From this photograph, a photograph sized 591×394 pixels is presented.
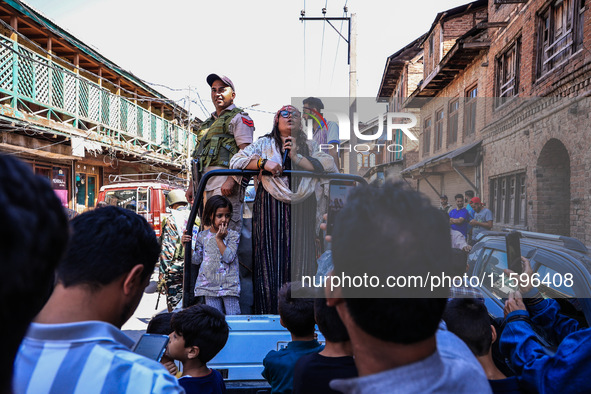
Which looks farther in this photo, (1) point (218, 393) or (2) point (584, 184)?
(2) point (584, 184)

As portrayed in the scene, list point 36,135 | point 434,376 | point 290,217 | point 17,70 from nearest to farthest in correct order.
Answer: point 434,376 → point 290,217 → point 17,70 → point 36,135

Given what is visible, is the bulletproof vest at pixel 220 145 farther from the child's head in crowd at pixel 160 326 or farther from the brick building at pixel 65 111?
the brick building at pixel 65 111

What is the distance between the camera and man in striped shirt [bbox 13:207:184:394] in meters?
1.04

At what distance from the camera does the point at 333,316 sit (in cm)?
170

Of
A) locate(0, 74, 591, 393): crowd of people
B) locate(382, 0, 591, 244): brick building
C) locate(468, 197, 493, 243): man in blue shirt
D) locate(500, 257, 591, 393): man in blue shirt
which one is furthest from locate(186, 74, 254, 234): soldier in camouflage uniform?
locate(382, 0, 591, 244): brick building

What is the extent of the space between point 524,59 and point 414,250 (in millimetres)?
12052

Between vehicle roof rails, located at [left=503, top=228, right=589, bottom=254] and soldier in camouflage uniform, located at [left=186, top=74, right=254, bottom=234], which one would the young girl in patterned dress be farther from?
vehicle roof rails, located at [left=503, top=228, right=589, bottom=254]

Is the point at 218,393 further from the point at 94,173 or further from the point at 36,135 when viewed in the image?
the point at 94,173

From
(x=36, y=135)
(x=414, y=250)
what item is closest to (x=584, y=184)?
(x=414, y=250)

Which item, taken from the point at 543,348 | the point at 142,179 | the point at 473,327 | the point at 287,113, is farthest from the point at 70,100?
the point at 543,348

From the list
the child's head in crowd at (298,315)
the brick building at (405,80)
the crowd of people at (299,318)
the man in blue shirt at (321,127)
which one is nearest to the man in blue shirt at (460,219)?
the man in blue shirt at (321,127)

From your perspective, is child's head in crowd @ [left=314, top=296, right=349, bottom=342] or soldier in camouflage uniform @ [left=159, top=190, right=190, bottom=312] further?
soldier in camouflage uniform @ [left=159, top=190, right=190, bottom=312]

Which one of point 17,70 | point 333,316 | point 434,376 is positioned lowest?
point 333,316

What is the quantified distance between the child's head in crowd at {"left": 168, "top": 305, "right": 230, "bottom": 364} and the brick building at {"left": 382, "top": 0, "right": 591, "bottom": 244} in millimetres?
8025
